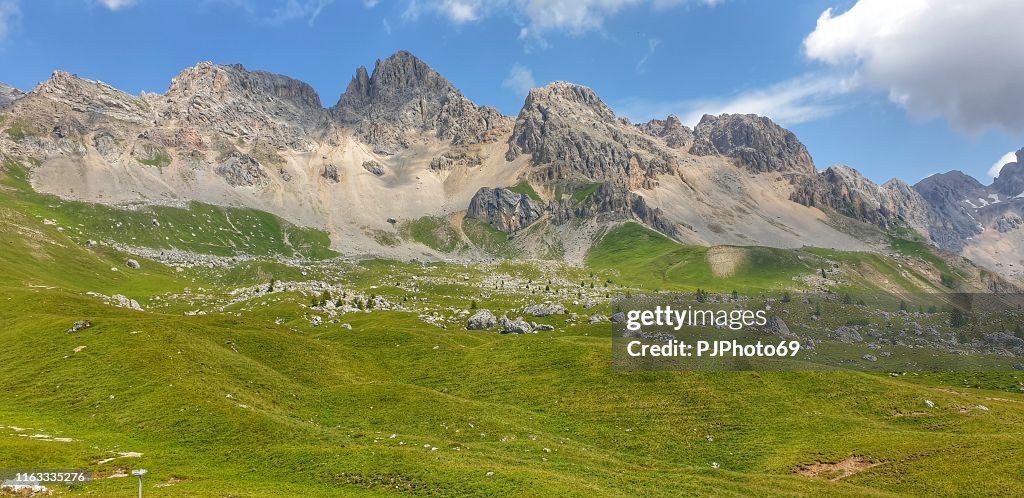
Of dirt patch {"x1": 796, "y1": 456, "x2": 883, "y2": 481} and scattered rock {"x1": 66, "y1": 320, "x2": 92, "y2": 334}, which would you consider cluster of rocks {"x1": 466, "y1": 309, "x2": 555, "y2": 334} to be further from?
dirt patch {"x1": 796, "y1": 456, "x2": 883, "y2": 481}

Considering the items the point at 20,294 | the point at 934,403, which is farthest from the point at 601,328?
the point at 20,294

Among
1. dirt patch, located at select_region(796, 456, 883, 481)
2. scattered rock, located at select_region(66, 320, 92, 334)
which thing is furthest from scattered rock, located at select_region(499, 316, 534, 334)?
dirt patch, located at select_region(796, 456, 883, 481)

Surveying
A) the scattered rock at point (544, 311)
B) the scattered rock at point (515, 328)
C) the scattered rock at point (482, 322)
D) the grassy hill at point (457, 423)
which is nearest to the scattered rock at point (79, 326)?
the grassy hill at point (457, 423)

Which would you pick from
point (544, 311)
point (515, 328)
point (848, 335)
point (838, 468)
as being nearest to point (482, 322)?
point (515, 328)

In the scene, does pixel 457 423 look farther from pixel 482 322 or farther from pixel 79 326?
pixel 482 322

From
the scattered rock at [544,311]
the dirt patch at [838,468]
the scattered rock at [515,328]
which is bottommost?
the dirt patch at [838,468]

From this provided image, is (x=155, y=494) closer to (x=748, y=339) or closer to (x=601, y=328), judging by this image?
(x=748, y=339)

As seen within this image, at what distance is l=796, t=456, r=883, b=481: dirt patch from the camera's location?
160 feet

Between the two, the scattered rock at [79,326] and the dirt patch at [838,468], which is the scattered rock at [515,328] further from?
the dirt patch at [838,468]

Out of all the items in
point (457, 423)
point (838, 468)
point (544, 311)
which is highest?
point (544, 311)

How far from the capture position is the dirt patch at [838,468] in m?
48.7

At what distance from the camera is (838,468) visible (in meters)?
49.9

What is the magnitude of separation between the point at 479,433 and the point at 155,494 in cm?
2940

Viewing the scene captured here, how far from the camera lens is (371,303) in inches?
7126
